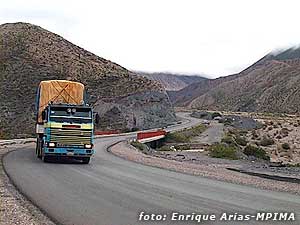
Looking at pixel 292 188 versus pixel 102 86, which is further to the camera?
pixel 102 86

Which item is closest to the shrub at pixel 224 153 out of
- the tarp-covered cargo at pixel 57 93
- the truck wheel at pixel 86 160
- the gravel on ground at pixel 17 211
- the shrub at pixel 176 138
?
the tarp-covered cargo at pixel 57 93

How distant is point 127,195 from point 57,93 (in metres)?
16.3

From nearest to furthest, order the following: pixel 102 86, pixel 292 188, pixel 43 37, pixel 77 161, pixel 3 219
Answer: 1. pixel 3 219
2. pixel 292 188
3. pixel 77 161
4. pixel 102 86
5. pixel 43 37

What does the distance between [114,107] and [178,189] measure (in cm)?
7465

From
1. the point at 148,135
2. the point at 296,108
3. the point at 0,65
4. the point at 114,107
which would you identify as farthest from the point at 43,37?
the point at 296,108

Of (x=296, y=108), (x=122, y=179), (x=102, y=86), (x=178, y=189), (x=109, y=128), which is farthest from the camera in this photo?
(x=296, y=108)

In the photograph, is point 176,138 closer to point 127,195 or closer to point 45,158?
point 45,158

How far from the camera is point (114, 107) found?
92.4 meters

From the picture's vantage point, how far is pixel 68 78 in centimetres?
9962

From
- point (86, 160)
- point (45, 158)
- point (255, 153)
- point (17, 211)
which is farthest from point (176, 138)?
point (17, 211)

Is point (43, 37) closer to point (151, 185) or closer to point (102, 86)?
point (102, 86)

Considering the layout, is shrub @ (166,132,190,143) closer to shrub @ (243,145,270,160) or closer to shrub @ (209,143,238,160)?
shrub @ (243,145,270,160)

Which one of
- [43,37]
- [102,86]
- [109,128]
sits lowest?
[109,128]

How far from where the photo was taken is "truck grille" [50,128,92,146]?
89.2 ft
